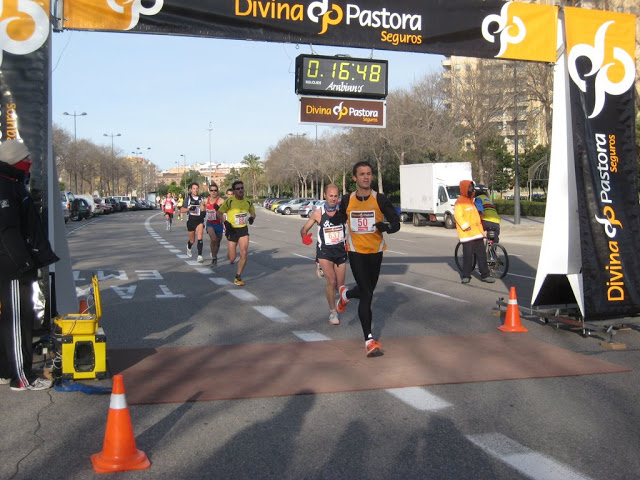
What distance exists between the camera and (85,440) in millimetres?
4547

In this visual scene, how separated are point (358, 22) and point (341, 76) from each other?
2.38 meters

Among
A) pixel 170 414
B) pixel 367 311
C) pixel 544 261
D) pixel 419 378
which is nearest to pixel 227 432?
A: pixel 170 414

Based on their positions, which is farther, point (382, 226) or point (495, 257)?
point (495, 257)

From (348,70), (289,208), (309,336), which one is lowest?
(289,208)

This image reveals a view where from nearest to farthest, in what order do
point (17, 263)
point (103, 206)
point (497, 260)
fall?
point (17, 263) → point (497, 260) → point (103, 206)

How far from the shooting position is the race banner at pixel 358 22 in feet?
26.7

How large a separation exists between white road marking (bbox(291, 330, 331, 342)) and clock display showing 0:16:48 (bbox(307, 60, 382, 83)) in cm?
459

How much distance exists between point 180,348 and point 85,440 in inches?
111

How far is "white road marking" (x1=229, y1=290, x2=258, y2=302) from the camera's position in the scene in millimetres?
11016

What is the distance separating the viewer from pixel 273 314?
960 cm

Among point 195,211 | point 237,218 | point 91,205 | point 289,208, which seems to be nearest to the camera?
point 237,218

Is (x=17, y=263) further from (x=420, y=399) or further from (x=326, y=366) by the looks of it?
(x=420, y=399)

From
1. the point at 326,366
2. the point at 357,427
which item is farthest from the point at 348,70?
the point at 357,427

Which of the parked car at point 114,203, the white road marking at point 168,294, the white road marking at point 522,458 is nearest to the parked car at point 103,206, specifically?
the parked car at point 114,203
